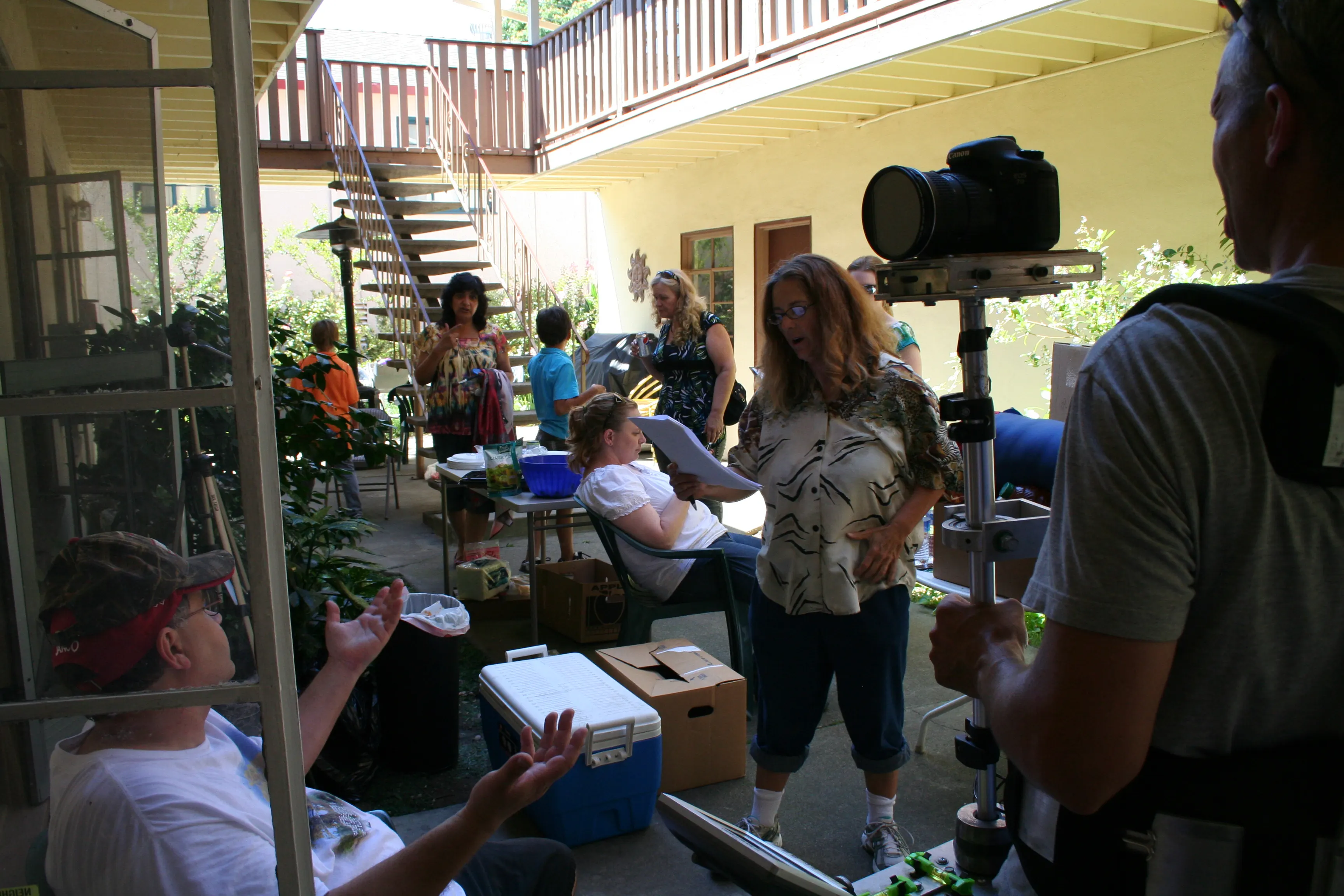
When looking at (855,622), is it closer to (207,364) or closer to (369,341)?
(207,364)

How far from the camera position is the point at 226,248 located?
108 cm

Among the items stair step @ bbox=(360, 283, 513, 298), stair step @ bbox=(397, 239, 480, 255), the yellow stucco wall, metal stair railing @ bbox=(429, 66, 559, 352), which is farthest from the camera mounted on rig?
stair step @ bbox=(397, 239, 480, 255)

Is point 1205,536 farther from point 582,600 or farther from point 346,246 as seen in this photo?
point 346,246

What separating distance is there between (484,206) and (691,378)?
20.7ft

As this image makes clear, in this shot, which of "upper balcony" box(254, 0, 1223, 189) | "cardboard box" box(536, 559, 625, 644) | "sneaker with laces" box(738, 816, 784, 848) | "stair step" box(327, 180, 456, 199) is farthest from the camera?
"stair step" box(327, 180, 456, 199)

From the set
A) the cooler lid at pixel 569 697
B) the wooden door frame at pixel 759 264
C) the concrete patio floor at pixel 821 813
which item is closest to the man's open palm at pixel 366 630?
the cooler lid at pixel 569 697

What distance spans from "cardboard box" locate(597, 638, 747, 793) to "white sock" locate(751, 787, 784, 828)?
485mm

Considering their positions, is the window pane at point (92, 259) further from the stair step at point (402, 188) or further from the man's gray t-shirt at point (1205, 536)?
the stair step at point (402, 188)

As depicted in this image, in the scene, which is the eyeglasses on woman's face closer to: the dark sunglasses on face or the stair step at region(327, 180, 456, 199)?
the dark sunglasses on face

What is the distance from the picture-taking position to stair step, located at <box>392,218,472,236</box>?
983 cm

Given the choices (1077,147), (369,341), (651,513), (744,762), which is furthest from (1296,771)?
(369,341)

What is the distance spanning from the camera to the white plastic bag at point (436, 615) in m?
3.00

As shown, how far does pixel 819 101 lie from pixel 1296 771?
683 cm

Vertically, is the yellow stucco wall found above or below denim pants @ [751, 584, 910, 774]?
above
